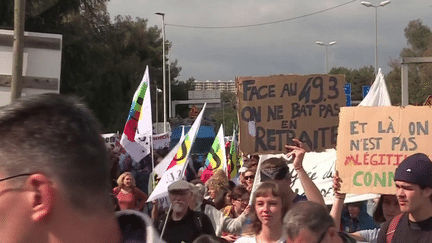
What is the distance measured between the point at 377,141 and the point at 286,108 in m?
1.38

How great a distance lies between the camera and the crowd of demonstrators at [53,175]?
1.34 meters

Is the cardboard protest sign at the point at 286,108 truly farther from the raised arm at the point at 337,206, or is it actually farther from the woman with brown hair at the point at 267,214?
the woman with brown hair at the point at 267,214

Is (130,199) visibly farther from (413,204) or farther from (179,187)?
(413,204)

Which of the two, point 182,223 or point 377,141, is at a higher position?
point 377,141

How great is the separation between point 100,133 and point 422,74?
46.6 m

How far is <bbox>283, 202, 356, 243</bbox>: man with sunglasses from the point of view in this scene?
3.56 meters

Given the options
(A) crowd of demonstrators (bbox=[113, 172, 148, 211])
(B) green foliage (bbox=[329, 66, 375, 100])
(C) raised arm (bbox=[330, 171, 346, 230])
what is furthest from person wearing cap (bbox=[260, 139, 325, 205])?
(B) green foliage (bbox=[329, 66, 375, 100])

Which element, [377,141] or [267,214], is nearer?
[267,214]

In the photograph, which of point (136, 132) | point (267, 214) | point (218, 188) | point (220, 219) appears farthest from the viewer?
point (136, 132)

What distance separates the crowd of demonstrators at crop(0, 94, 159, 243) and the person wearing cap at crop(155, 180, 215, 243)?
5.03 meters

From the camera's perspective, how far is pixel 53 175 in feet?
4.49

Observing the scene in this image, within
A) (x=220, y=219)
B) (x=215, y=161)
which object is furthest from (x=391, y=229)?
(x=215, y=161)

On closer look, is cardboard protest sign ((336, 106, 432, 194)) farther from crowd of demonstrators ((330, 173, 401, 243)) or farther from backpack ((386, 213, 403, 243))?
backpack ((386, 213, 403, 243))

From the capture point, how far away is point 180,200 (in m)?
6.80
